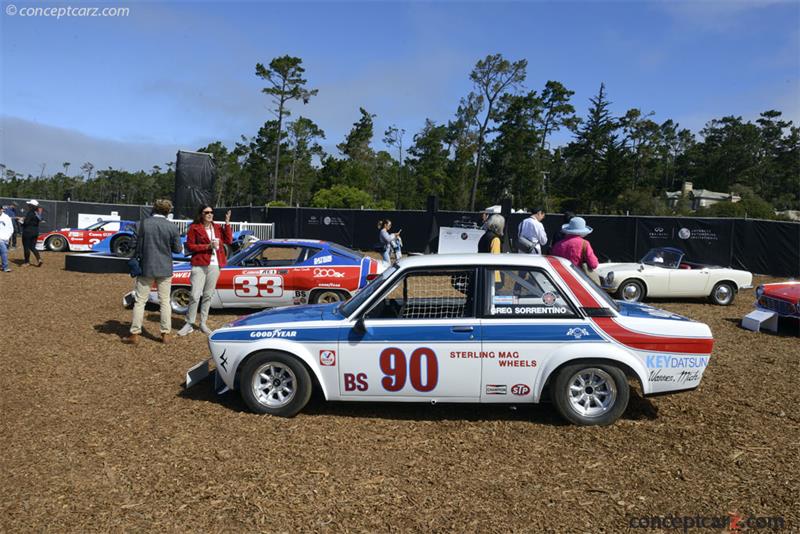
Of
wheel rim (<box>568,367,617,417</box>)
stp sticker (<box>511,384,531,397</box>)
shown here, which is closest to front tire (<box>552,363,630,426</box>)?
wheel rim (<box>568,367,617,417</box>)

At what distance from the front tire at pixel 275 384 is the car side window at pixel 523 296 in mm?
1703

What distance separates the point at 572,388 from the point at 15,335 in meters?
7.47

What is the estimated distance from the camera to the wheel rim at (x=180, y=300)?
9.74 metres

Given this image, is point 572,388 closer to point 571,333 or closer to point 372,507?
point 571,333

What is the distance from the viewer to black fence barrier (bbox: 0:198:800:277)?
63.4ft

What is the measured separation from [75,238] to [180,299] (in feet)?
43.5

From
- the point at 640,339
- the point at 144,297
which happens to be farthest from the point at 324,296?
the point at 640,339

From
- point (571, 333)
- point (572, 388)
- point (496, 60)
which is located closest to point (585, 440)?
point (572, 388)

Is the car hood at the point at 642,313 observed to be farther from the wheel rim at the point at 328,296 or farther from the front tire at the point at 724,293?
the front tire at the point at 724,293

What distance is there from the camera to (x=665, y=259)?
40.6 feet

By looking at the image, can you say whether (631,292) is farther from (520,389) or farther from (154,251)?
(154,251)

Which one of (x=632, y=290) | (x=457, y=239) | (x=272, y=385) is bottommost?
(x=272, y=385)

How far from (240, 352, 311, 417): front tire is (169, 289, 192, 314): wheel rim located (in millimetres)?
5172

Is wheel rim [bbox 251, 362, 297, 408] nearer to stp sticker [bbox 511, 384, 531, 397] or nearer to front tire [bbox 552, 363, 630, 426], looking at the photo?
stp sticker [bbox 511, 384, 531, 397]
